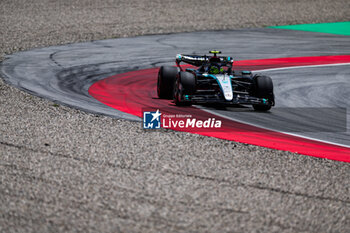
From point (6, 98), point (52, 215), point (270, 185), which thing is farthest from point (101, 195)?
point (6, 98)

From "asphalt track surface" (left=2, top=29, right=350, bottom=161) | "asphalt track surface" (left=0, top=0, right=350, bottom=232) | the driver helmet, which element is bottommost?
"asphalt track surface" (left=2, top=29, right=350, bottom=161)

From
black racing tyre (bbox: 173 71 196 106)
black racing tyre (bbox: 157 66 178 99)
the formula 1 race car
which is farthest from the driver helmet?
black racing tyre (bbox: 157 66 178 99)

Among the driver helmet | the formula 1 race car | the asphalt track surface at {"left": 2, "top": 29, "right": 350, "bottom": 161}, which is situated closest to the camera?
the asphalt track surface at {"left": 2, "top": 29, "right": 350, "bottom": 161}

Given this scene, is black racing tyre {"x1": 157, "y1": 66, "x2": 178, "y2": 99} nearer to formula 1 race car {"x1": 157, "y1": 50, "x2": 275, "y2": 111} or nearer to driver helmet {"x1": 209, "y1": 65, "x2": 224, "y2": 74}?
formula 1 race car {"x1": 157, "y1": 50, "x2": 275, "y2": 111}

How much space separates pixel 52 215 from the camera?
20.3ft

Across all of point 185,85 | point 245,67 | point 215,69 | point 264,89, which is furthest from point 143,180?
point 245,67

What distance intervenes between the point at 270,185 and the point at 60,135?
3.72m

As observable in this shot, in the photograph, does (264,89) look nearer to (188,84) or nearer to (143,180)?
(188,84)

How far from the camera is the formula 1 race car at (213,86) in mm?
11656

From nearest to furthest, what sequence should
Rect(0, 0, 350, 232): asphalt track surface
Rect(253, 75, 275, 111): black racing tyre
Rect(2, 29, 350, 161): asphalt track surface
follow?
Rect(0, 0, 350, 232): asphalt track surface, Rect(2, 29, 350, 161): asphalt track surface, Rect(253, 75, 275, 111): black racing tyre

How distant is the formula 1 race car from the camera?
459 inches

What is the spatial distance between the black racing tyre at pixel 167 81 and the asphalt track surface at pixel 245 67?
1.17 metres

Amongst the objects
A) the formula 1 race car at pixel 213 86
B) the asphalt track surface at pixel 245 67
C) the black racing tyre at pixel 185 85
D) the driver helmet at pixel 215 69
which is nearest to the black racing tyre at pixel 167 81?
the formula 1 race car at pixel 213 86

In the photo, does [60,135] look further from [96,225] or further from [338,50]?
[338,50]
